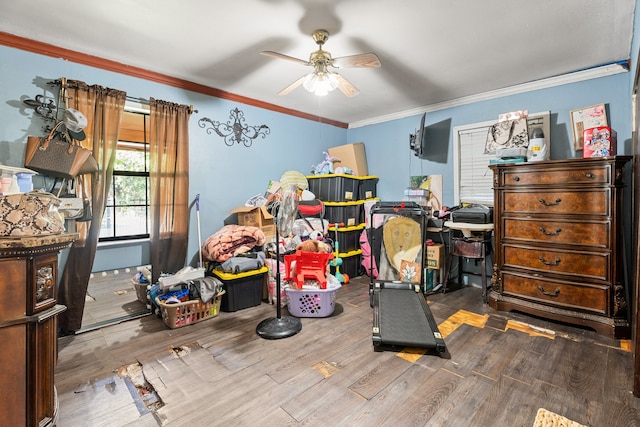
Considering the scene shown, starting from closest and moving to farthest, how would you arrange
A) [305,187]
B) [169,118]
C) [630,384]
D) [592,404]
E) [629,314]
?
[592,404] → [630,384] → [629,314] → [169,118] → [305,187]

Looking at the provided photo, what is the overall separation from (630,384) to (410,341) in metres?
1.24

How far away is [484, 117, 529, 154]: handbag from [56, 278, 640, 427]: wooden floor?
1.81m

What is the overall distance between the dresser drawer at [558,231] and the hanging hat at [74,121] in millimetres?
3841

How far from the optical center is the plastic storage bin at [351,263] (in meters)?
3.99

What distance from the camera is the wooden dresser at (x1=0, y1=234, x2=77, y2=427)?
112cm

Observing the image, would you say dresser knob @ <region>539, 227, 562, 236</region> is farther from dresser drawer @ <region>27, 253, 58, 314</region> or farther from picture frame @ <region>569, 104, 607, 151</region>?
dresser drawer @ <region>27, 253, 58, 314</region>

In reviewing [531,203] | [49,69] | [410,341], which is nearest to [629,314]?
[531,203]

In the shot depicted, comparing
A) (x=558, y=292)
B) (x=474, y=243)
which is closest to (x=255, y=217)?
(x=474, y=243)

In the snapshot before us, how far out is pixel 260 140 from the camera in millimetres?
3809

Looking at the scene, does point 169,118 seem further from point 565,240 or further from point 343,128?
point 565,240

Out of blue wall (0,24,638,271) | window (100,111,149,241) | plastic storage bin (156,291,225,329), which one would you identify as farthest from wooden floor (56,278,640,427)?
blue wall (0,24,638,271)

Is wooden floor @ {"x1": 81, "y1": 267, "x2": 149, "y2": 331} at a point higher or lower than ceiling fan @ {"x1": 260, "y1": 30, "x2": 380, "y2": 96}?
lower

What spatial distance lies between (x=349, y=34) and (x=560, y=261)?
2598 millimetres

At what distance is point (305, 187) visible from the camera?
4211mm
